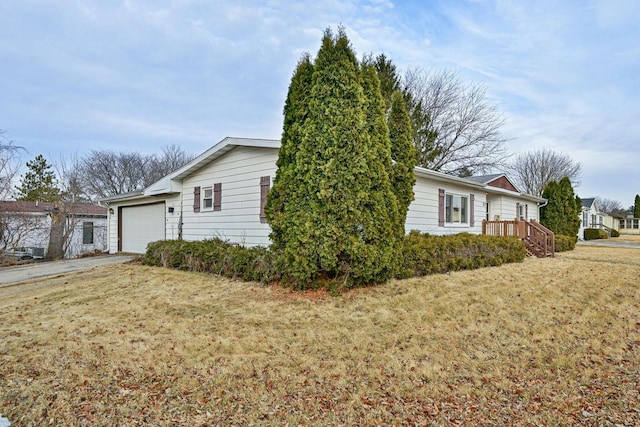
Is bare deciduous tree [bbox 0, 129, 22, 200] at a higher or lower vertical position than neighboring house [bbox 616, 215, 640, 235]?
higher

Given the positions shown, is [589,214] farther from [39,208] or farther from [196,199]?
[39,208]

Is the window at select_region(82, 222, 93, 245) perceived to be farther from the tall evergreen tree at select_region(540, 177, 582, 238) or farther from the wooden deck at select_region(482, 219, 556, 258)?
the tall evergreen tree at select_region(540, 177, 582, 238)

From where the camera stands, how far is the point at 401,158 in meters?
8.61

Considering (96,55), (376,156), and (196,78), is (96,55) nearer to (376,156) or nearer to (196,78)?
(196,78)

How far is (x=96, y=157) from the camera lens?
104ft

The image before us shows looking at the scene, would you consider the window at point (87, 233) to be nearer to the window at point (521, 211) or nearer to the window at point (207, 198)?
the window at point (207, 198)

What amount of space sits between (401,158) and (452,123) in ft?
58.6

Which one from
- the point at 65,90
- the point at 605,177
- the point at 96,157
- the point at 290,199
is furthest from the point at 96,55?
the point at 605,177

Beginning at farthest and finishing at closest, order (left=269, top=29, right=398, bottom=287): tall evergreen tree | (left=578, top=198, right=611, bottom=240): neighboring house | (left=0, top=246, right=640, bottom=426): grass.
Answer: (left=578, top=198, right=611, bottom=240): neighboring house, (left=269, top=29, right=398, bottom=287): tall evergreen tree, (left=0, top=246, right=640, bottom=426): grass

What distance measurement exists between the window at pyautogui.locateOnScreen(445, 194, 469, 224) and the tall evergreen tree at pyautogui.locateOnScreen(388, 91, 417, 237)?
17.0ft

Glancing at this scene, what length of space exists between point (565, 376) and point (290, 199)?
488 centimetres

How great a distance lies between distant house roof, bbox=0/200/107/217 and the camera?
589 inches

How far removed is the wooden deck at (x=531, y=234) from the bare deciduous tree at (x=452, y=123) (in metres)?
9.75

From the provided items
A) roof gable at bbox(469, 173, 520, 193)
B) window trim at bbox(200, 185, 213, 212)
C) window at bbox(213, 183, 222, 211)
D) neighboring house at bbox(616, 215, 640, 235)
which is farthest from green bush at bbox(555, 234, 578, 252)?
neighboring house at bbox(616, 215, 640, 235)
